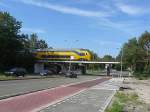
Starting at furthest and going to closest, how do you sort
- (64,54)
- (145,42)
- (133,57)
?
(145,42) → (64,54) → (133,57)

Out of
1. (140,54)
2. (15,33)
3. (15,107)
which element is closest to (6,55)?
(15,33)

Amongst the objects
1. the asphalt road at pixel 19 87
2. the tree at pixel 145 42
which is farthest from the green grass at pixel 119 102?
the tree at pixel 145 42

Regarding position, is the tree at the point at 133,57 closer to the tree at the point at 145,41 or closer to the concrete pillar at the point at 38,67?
the tree at the point at 145,41

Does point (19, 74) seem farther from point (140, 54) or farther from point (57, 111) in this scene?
point (140, 54)

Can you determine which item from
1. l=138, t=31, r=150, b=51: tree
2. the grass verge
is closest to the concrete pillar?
l=138, t=31, r=150, b=51: tree

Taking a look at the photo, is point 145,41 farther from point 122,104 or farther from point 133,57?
point 122,104

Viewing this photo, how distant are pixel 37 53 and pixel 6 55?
101 feet

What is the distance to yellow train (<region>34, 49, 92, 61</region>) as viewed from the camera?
431ft

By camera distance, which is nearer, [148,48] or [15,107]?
[15,107]

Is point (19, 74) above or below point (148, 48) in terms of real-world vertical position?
below

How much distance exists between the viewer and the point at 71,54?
132 m

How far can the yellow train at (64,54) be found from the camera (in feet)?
431

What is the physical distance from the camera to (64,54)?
441 ft

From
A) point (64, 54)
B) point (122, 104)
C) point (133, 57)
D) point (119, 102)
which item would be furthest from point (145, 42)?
point (122, 104)
